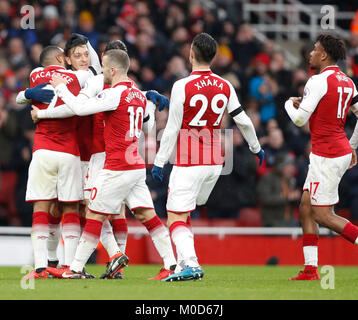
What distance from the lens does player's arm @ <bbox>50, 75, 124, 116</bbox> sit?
895 centimetres

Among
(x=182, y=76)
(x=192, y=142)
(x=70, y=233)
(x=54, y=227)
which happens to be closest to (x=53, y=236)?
(x=54, y=227)

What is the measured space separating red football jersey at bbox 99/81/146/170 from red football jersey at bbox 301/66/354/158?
1820 mm

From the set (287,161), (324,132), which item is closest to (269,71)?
(287,161)

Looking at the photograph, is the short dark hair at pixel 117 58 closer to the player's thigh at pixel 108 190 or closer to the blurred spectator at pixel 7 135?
the player's thigh at pixel 108 190

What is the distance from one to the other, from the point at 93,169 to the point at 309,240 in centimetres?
254

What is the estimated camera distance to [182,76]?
1711 cm

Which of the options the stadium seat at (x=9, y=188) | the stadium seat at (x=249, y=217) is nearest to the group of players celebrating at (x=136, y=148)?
the stadium seat at (x=9, y=188)

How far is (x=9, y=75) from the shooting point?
16859 millimetres

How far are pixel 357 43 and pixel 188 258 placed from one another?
11.3m

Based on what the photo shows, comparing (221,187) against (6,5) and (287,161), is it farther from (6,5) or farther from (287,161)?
(6,5)

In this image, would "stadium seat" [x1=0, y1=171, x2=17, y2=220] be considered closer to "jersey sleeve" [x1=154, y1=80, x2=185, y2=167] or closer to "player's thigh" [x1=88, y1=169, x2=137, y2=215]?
"player's thigh" [x1=88, y1=169, x2=137, y2=215]

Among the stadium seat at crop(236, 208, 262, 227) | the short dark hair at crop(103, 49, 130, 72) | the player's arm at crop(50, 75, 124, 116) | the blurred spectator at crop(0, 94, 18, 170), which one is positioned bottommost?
the stadium seat at crop(236, 208, 262, 227)

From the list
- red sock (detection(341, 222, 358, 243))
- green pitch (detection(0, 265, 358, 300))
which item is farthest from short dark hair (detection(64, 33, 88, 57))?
red sock (detection(341, 222, 358, 243))

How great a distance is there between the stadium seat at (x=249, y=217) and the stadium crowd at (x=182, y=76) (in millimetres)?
93
